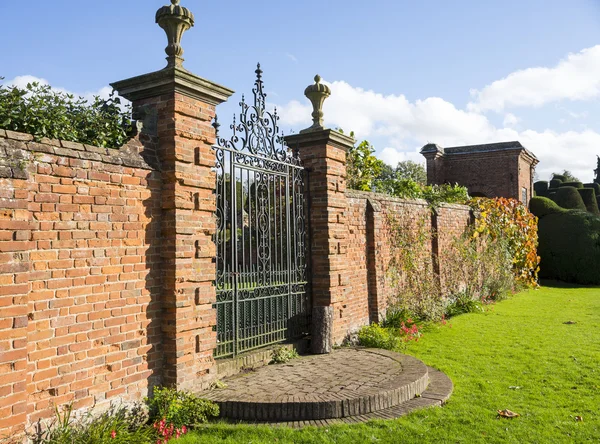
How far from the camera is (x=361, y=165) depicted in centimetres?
1262

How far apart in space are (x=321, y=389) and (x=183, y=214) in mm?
2486

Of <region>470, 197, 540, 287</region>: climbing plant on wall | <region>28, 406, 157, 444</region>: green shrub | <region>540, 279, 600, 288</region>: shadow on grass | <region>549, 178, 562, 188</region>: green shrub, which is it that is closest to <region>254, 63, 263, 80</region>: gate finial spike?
<region>28, 406, 157, 444</region>: green shrub

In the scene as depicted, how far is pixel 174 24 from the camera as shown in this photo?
5379 millimetres

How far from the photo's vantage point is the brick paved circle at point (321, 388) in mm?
4996

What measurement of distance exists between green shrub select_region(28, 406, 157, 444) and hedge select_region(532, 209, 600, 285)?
1963 cm

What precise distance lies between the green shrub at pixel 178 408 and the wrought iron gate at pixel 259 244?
1055 millimetres

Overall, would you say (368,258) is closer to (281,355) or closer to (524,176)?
(281,355)

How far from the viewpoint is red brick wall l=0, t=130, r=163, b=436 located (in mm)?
3668

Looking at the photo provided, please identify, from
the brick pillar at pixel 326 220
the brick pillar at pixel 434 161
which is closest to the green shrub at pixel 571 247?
the brick pillar at pixel 434 161

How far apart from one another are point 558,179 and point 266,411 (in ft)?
122

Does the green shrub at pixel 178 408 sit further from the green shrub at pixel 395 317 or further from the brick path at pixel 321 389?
the green shrub at pixel 395 317

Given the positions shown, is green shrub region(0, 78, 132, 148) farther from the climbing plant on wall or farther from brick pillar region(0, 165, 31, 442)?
the climbing plant on wall

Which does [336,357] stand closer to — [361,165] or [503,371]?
[503,371]

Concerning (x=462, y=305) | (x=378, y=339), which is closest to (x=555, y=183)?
(x=462, y=305)
